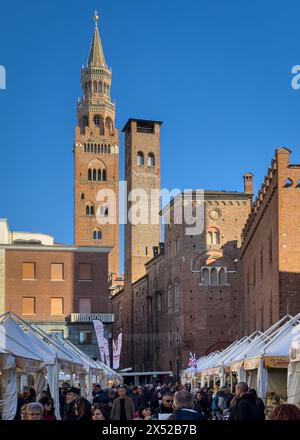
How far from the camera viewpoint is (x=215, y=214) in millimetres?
63344

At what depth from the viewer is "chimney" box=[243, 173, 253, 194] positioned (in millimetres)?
65438

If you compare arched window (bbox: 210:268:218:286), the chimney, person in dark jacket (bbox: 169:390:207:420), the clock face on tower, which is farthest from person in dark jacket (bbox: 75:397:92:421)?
the chimney

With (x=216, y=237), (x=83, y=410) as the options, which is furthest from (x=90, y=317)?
(x=83, y=410)

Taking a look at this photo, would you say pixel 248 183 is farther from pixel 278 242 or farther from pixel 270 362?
pixel 270 362

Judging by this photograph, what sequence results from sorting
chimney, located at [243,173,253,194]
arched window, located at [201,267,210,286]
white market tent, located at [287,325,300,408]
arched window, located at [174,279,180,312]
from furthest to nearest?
1. chimney, located at [243,173,253,194]
2. arched window, located at [174,279,180,312]
3. arched window, located at [201,267,210,286]
4. white market tent, located at [287,325,300,408]

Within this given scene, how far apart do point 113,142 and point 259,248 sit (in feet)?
251

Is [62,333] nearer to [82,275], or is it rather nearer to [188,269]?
[82,275]

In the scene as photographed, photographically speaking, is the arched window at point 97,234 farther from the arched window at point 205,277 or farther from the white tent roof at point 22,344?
the white tent roof at point 22,344

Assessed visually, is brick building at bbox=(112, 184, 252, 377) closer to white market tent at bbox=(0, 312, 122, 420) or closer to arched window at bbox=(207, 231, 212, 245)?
arched window at bbox=(207, 231, 212, 245)

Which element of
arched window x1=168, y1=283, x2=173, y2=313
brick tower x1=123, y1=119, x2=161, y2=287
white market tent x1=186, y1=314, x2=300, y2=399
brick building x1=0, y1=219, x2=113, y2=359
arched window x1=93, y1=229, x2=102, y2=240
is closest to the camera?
white market tent x1=186, y1=314, x2=300, y2=399

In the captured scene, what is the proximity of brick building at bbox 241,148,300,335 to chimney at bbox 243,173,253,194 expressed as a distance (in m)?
27.5

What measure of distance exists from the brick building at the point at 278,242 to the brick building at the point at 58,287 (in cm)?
2130

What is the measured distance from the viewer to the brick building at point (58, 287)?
56.3 metres

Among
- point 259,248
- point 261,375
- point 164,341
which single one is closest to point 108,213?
point 164,341
